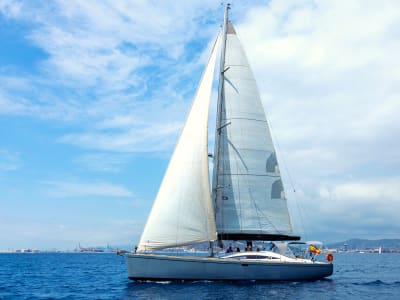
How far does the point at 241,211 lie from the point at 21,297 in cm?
1507

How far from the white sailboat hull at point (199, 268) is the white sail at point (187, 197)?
3.08 feet

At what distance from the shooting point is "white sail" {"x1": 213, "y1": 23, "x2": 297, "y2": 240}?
3120cm

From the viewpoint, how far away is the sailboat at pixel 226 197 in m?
28.6

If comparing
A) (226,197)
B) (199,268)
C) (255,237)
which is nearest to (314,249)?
(255,237)

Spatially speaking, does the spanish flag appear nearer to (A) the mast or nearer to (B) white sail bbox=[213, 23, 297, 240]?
(B) white sail bbox=[213, 23, 297, 240]

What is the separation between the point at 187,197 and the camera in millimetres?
29250

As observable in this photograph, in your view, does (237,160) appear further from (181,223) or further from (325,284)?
(325,284)

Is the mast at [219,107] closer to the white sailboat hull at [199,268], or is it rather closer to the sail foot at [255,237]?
the sail foot at [255,237]

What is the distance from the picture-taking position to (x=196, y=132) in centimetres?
3072

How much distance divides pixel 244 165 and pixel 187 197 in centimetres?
516

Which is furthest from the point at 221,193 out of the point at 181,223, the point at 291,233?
the point at 291,233

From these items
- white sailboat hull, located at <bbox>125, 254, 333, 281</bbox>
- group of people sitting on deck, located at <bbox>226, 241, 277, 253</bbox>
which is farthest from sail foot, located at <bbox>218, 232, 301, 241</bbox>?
white sailboat hull, located at <bbox>125, 254, 333, 281</bbox>

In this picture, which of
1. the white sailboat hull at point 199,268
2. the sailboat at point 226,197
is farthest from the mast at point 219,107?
the white sailboat hull at point 199,268

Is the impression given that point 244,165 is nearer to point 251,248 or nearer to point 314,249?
point 251,248
